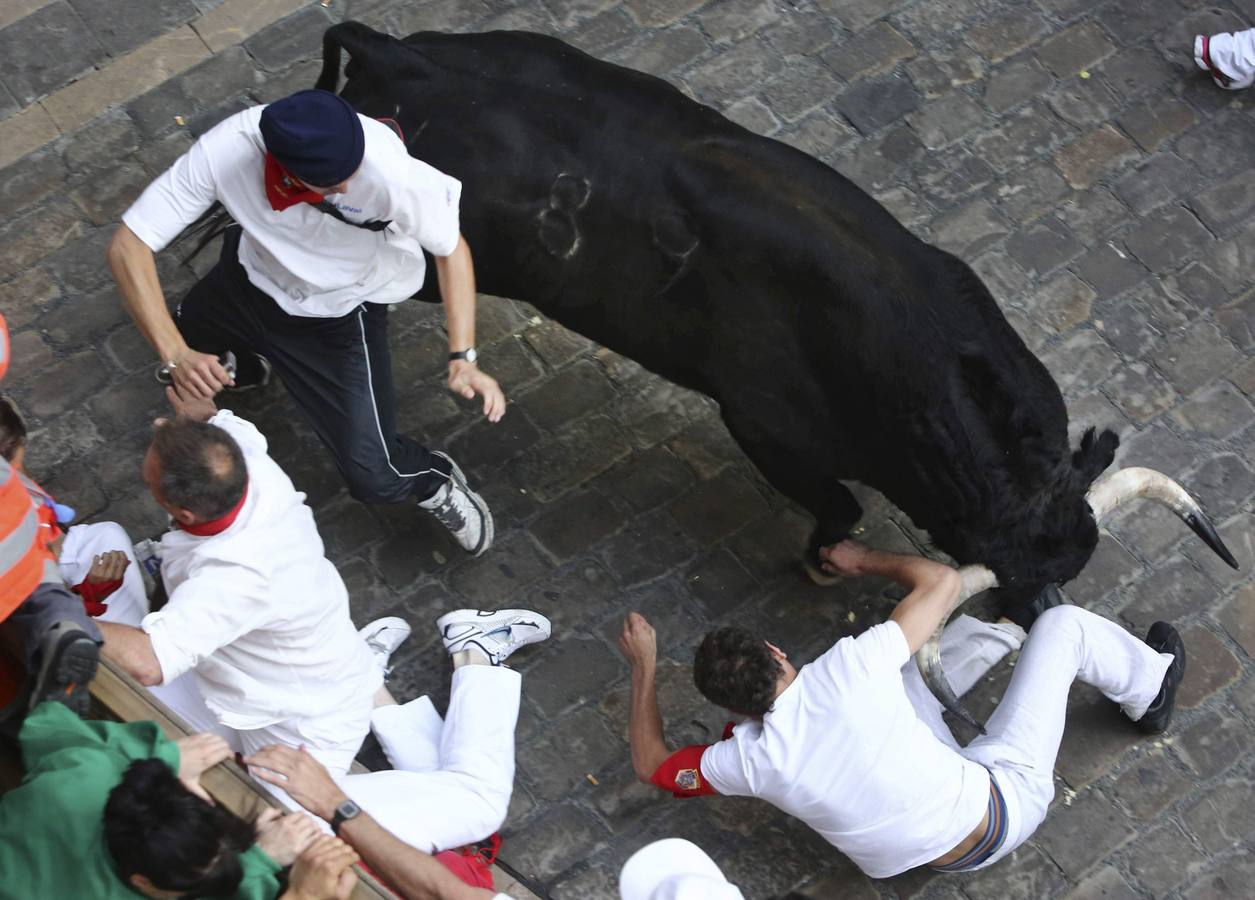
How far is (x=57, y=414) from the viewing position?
559 cm

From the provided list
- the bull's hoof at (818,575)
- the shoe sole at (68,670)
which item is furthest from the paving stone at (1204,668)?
the shoe sole at (68,670)

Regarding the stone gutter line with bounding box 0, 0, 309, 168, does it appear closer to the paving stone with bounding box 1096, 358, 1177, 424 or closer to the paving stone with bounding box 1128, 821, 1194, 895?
the paving stone with bounding box 1096, 358, 1177, 424

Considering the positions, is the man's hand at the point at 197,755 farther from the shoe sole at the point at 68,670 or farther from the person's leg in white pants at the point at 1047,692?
the person's leg in white pants at the point at 1047,692

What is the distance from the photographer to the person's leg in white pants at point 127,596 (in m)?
4.38

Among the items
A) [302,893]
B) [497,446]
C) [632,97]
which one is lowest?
[497,446]

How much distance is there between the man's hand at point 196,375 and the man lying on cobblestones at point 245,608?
0.13ft

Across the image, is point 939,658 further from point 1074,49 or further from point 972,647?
point 1074,49

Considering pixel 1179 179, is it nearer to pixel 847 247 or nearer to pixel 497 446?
pixel 847 247

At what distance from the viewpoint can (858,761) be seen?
418cm

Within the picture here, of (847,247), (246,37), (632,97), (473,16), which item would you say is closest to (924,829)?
(847,247)

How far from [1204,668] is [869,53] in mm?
3281

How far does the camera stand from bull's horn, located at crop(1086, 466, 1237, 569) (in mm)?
4824

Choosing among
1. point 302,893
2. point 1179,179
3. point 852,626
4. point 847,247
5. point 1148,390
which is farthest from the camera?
point 1179,179

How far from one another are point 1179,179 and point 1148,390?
1.21 metres
